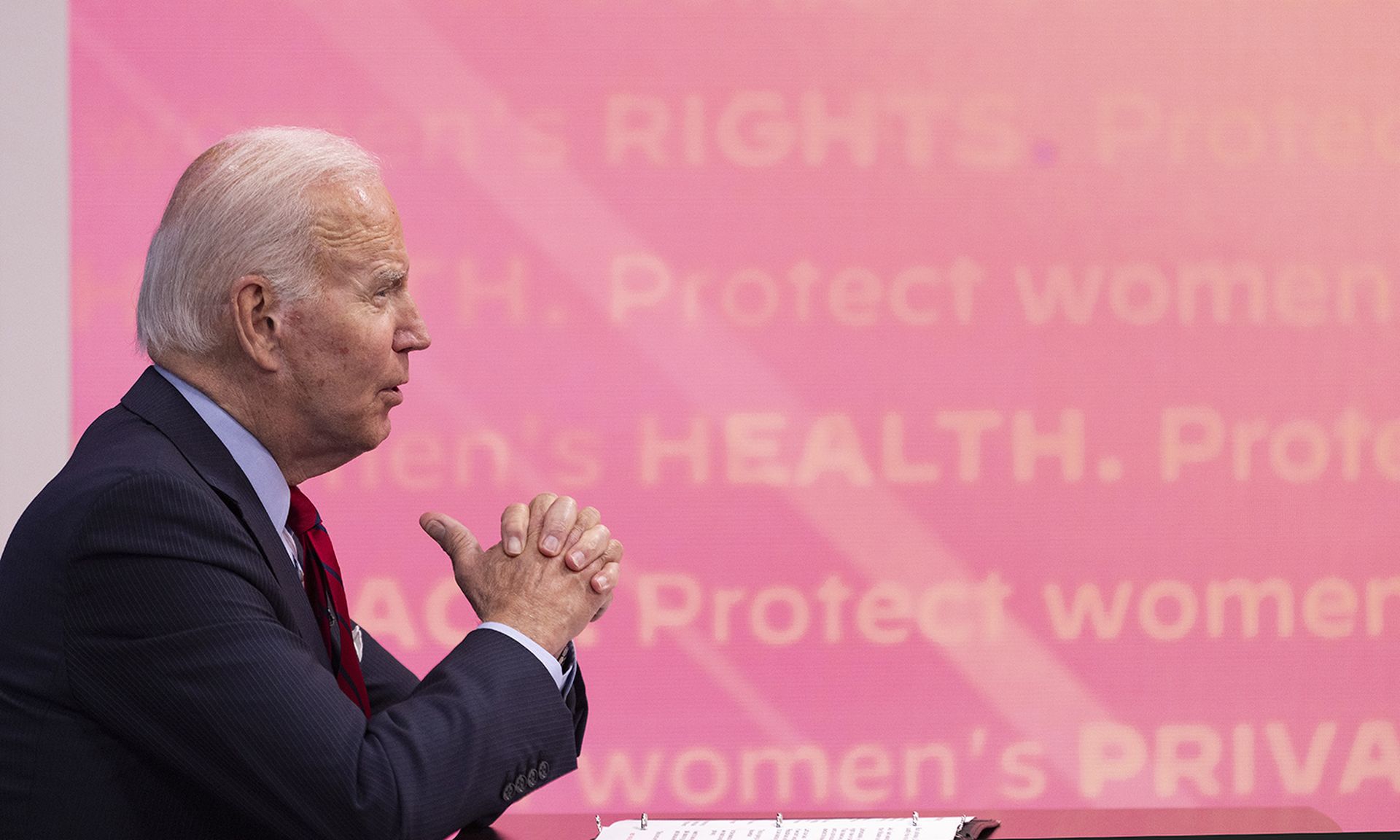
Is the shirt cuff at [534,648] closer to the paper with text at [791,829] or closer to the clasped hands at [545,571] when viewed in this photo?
the clasped hands at [545,571]

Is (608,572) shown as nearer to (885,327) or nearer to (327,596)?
(327,596)

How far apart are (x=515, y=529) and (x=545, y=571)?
0.06 m

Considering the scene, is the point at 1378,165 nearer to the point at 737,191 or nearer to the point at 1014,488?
the point at 1014,488

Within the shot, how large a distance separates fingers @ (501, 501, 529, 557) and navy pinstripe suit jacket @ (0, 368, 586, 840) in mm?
131

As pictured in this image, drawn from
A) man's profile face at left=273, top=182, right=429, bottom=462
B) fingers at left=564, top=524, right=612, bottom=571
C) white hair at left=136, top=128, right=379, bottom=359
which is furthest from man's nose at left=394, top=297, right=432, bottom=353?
fingers at left=564, top=524, right=612, bottom=571

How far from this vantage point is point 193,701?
97cm

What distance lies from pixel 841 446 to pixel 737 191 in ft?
1.74

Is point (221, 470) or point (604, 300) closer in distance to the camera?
point (221, 470)

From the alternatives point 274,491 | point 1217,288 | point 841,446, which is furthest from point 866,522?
→ point 274,491

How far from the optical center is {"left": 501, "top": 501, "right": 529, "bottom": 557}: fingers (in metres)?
1.21

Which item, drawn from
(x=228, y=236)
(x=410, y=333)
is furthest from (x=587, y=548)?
(x=228, y=236)

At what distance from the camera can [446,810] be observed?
3.33 feet

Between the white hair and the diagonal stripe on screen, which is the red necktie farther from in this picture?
the diagonal stripe on screen

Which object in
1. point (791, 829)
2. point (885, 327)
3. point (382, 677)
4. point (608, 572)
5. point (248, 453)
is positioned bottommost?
point (791, 829)
